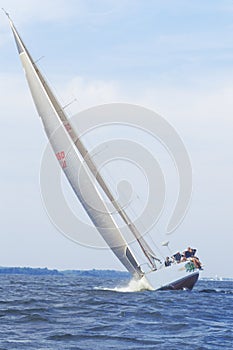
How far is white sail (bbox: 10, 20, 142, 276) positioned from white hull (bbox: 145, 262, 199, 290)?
42.7 inches

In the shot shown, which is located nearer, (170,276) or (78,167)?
(78,167)

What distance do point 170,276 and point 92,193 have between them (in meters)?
6.85

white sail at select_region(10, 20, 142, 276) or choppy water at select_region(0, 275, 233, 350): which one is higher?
white sail at select_region(10, 20, 142, 276)

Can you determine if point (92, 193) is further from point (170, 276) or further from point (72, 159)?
point (170, 276)

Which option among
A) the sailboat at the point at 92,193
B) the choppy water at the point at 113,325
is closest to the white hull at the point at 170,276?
the sailboat at the point at 92,193

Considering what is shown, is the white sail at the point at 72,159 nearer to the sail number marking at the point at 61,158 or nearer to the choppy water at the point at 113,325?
the sail number marking at the point at 61,158

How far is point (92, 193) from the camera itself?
124ft

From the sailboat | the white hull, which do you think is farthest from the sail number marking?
the white hull

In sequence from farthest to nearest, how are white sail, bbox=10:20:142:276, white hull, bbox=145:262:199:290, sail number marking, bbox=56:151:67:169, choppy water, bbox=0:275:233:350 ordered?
1. sail number marking, bbox=56:151:67:169
2. white hull, bbox=145:262:199:290
3. white sail, bbox=10:20:142:276
4. choppy water, bbox=0:275:233:350

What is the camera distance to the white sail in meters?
37.9

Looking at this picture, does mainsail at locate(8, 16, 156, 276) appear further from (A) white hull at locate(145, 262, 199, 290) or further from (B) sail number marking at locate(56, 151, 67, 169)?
(A) white hull at locate(145, 262, 199, 290)

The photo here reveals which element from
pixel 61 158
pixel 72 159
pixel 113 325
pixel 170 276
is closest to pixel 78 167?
pixel 72 159

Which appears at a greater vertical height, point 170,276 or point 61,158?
point 61,158

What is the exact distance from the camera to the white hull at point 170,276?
Answer: 38.8m
